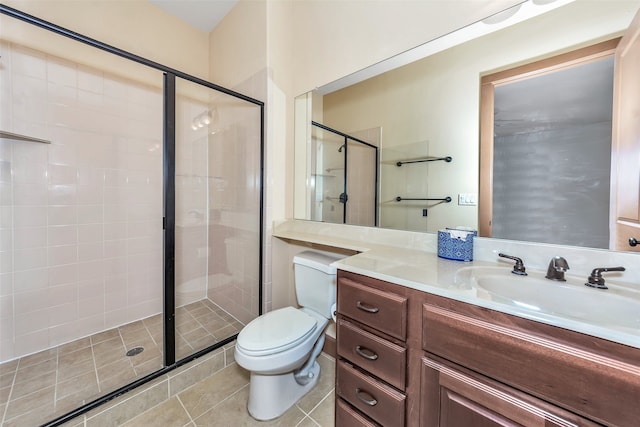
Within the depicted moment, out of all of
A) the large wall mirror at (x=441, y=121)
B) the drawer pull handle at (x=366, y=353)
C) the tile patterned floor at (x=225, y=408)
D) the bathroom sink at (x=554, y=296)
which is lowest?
the tile patterned floor at (x=225, y=408)

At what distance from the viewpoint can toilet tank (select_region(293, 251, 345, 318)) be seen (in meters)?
1.46

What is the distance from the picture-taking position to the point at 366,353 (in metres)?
0.95

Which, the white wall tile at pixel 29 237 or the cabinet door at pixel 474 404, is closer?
the cabinet door at pixel 474 404

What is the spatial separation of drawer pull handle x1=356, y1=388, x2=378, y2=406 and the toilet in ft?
1.31

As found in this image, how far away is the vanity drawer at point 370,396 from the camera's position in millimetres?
866

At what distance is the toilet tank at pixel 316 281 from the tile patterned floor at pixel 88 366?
78cm

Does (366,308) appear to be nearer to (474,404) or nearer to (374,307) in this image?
(374,307)

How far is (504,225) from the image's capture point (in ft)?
3.68

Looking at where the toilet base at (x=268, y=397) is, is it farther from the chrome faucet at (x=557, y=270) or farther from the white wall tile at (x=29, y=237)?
the white wall tile at (x=29, y=237)

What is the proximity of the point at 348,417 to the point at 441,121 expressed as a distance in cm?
151

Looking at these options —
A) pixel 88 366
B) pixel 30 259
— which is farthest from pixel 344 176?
pixel 30 259

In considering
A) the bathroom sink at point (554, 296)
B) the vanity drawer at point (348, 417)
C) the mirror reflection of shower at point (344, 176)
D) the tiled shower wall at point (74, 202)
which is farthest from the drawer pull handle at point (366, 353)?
the tiled shower wall at point (74, 202)

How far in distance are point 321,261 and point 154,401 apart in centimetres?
120

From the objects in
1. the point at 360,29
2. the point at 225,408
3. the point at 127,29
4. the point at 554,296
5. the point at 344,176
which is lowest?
the point at 225,408
